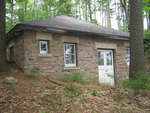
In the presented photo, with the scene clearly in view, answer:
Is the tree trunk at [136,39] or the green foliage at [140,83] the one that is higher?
the tree trunk at [136,39]

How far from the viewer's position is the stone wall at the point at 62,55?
23.5 ft

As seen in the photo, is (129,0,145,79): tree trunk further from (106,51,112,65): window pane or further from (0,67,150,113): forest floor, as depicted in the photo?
(106,51,112,65): window pane

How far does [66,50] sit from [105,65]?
3039mm

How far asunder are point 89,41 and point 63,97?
16.3 feet

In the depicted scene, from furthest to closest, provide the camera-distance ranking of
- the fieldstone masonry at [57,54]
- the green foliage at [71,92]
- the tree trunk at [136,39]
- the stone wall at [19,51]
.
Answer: the stone wall at [19,51] → the fieldstone masonry at [57,54] → the tree trunk at [136,39] → the green foliage at [71,92]

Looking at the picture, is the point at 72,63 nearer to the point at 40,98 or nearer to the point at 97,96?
the point at 97,96

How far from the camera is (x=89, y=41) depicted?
903cm

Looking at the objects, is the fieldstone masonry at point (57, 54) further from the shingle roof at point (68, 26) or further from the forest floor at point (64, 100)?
the forest floor at point (64, 100)

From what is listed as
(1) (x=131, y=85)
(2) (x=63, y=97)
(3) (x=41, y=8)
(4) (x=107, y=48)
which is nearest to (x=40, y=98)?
(2) (x=63, y=97)

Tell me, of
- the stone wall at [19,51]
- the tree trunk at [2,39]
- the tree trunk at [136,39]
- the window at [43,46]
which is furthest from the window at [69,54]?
the tree trunk at [136,39]

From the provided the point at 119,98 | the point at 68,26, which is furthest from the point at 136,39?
the point at 68,26

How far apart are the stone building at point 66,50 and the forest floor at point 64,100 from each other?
1.16 meters

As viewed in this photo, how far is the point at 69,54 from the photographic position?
8438 millimetres

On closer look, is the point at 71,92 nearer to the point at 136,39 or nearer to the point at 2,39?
the point at 136,39
